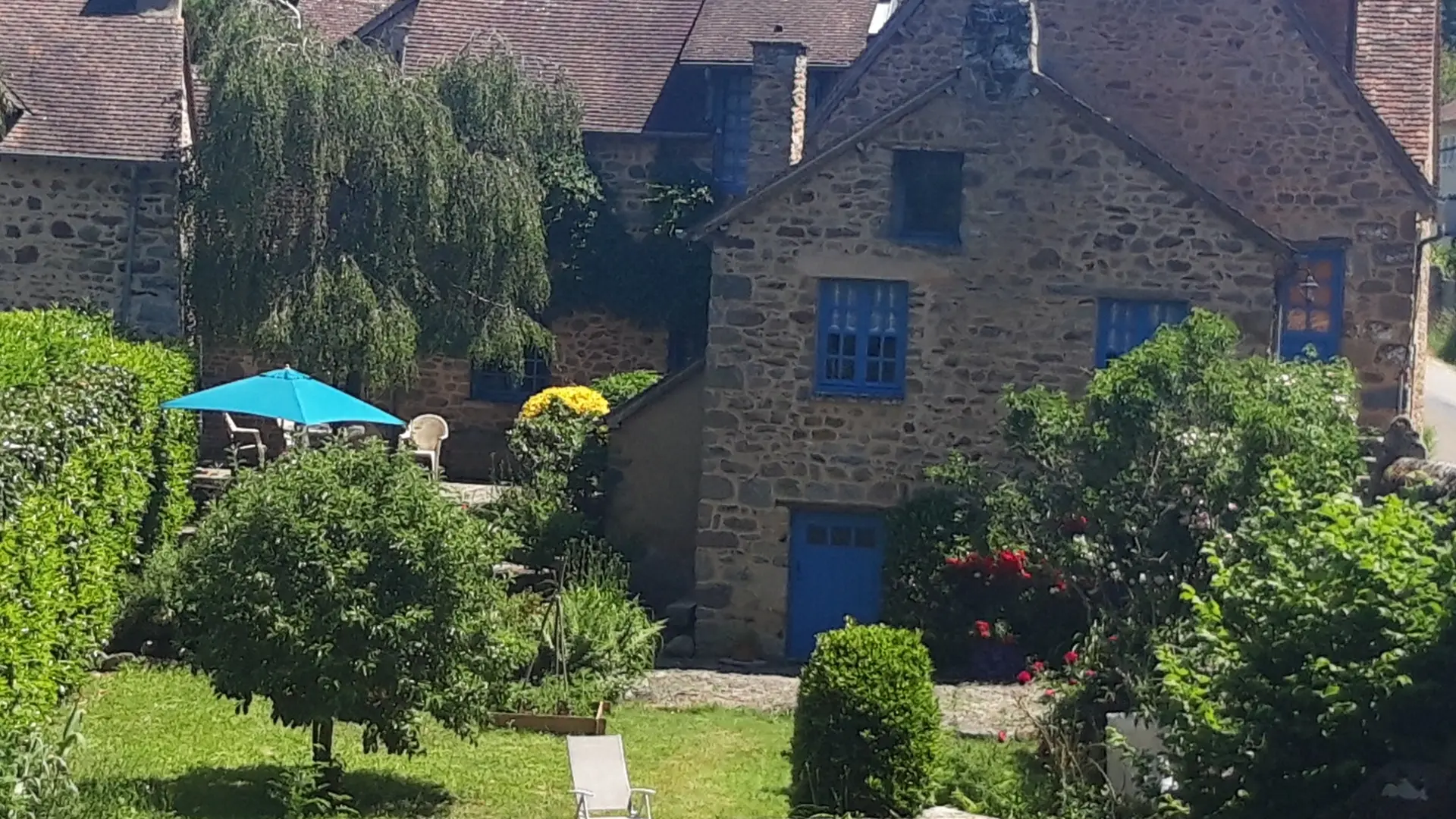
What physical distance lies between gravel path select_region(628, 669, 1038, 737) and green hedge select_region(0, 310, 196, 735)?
183 inches

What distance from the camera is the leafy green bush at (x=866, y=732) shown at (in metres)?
11.6

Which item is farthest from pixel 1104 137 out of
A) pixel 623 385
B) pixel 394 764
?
pixel 394 764

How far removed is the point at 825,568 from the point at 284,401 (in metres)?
5.59

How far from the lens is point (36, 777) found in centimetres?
925

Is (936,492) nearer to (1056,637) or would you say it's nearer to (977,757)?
(1056,637)

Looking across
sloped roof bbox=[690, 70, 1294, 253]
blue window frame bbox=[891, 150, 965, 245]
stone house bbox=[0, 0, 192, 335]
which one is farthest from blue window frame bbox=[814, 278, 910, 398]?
stone house bbox=[0, 0, 192, 335]

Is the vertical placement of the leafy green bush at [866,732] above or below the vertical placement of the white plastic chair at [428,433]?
below

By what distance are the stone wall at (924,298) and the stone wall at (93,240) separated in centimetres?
783

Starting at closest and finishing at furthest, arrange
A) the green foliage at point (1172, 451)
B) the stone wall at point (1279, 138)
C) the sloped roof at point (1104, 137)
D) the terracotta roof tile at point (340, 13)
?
1. the green foliage at point (1172, 451)
2. the sloped roof at point (1104, 137)
3. the stone wall at point (1279, 138)
4. the terracotta roof tile at point (340, 13)

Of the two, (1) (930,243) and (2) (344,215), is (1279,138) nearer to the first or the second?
(1) (930,243)

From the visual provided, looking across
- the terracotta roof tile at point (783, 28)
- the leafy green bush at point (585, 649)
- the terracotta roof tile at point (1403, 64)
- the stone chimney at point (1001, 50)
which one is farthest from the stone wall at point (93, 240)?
the terracotta roof tile at point (1403, 64)

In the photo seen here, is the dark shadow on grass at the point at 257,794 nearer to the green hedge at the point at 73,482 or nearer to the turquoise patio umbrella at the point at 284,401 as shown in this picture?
the green hedge at the point at 73,482

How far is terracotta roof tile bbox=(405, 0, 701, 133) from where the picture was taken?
2777 cm

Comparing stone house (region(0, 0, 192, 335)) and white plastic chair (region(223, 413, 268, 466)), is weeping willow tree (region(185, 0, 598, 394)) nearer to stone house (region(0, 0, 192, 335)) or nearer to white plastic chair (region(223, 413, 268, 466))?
stone house (region(0, 0, 192, 335))
